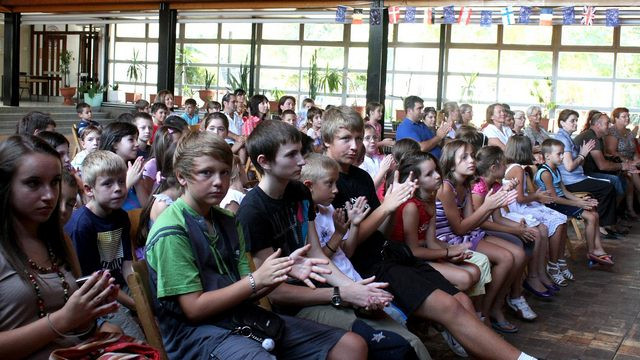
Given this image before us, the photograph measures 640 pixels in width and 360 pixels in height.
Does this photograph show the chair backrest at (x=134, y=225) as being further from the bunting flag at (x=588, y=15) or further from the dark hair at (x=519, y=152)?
the bunting flag at (x=588, y=15)

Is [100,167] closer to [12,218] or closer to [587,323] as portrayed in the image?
A: [12,218]

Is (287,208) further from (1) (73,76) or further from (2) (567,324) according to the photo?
(1) (73,76)

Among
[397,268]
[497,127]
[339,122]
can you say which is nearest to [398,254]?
[397,268]

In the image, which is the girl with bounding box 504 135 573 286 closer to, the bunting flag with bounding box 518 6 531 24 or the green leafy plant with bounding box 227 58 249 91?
the bunting flag with bounding box 518 6 531 24

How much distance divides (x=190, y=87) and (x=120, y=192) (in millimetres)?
17014

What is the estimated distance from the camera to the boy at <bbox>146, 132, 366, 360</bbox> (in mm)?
2477

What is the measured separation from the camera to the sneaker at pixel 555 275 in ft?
20.1

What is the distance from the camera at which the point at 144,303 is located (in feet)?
8.46

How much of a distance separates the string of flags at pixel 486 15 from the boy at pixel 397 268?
7.76m

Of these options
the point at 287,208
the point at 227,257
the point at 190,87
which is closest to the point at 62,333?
the point at 227,257

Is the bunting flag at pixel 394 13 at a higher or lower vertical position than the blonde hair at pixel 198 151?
higher

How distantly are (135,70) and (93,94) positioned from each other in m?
2.06

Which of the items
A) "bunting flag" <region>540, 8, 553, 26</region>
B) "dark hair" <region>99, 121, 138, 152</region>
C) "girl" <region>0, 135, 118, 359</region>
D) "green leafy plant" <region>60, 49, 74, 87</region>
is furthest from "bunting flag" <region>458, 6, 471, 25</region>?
"green leafy plant" <region>60, 49, 74, 87</region>

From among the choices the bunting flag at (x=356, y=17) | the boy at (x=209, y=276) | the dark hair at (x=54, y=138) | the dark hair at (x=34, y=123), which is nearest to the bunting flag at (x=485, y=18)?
the bunting flag at (x=356, y=17)
